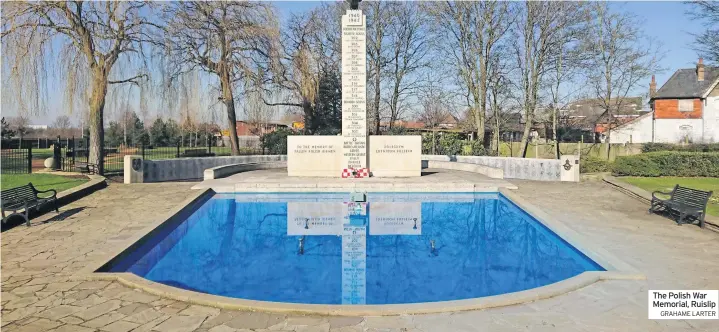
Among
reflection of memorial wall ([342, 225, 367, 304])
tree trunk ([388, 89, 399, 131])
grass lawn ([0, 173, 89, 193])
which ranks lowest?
reflection of memorial wall ([342, 225, 367, 304])

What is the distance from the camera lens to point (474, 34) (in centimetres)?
2861

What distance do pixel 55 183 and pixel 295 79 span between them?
45.6 feet

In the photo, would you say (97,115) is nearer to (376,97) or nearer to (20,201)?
(20,201)

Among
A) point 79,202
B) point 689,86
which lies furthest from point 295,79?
point 689,86

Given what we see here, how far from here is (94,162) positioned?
1827 cm

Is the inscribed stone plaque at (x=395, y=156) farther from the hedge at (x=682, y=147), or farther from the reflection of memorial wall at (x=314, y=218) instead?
the hedge at (x=682, y=147)

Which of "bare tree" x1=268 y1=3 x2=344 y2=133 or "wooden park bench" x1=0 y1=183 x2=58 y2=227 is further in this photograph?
"bare tree" x1=268 y1=3 x2=344 y2=133

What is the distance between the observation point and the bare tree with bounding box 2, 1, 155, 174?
15.1 meters

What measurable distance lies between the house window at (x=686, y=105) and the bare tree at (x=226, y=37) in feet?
115

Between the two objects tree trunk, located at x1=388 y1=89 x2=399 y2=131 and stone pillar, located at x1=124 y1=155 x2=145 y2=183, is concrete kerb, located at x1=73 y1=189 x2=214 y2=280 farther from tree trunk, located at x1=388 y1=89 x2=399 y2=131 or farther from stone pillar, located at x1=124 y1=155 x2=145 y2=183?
tree trunk, located at x1=388 y1=89 x2=399 y2=131

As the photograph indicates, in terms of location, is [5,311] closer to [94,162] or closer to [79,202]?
[79,202]

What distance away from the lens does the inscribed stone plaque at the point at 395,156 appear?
18.6 meters

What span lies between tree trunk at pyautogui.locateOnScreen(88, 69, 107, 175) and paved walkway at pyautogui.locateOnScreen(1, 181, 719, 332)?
8.53 metres

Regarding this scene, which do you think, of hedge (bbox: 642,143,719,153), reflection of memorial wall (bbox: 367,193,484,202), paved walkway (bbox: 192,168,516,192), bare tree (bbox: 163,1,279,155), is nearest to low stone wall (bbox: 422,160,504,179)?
paved walkway (bbox: 192,168,516,192)
